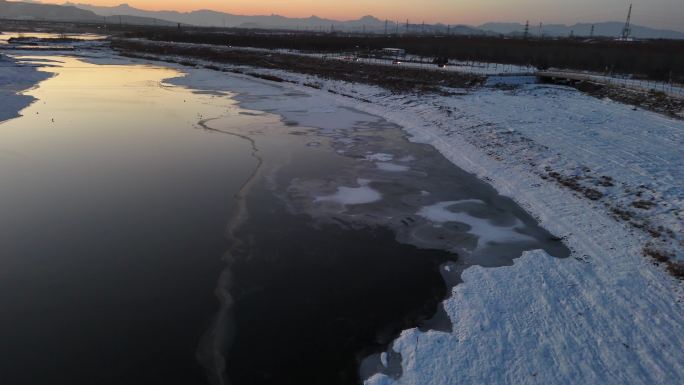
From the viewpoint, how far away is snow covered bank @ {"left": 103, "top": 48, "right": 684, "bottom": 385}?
6406 mm

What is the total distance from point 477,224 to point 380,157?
6.48m

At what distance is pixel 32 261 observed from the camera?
29.1ft

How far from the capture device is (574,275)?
8.80 metres

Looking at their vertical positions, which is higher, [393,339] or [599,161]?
[599,161]

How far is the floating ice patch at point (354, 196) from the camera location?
12819 millimetres

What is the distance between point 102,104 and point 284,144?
14.3 m

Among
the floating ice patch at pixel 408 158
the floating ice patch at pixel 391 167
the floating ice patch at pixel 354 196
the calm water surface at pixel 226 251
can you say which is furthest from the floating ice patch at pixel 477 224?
the floating ice patch at pixel 408 158

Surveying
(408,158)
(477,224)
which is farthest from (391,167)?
(477,224)

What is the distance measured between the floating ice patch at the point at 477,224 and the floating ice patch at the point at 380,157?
4589mm

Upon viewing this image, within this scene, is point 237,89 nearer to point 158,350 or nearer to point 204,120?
point 204,120

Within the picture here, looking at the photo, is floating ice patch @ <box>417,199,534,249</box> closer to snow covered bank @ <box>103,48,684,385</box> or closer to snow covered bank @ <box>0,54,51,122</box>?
snow covered bank @ <box>103,48,684,385</box>

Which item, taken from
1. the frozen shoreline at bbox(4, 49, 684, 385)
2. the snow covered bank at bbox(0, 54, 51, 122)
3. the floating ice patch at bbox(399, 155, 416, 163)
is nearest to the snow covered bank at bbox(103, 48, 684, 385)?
the frozen shoreline at bbox(4, 49, 684, 385)

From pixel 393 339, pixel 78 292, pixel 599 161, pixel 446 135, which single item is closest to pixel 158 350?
pixel 78 292

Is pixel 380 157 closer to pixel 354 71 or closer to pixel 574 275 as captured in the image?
pixel 574 275
